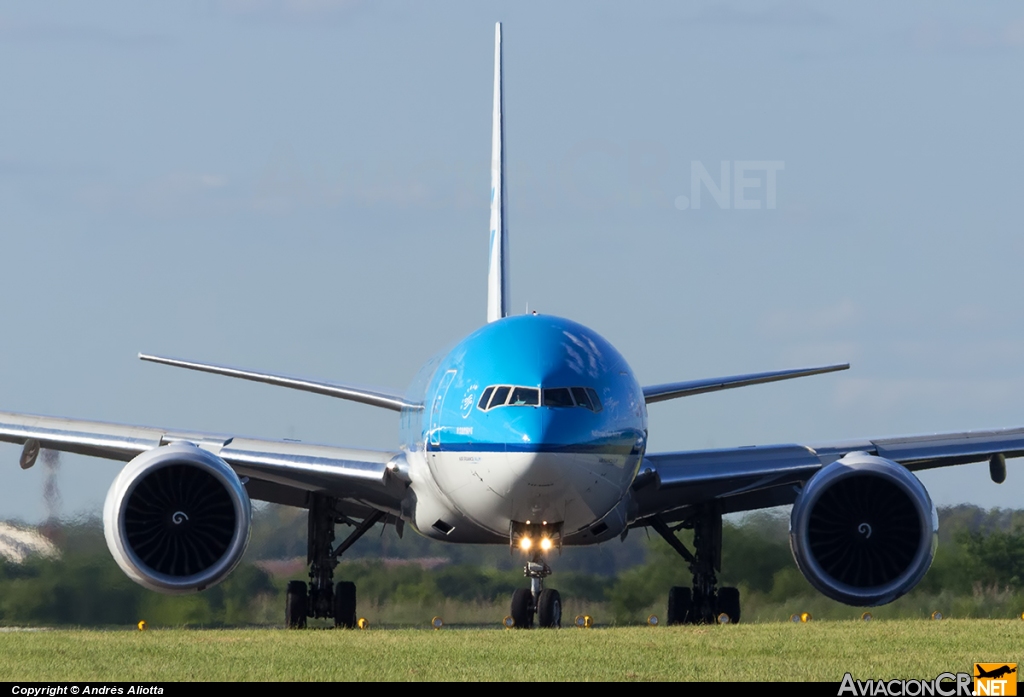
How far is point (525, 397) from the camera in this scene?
16.9m

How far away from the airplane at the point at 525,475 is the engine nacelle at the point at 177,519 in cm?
2

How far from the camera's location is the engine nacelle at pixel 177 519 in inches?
698

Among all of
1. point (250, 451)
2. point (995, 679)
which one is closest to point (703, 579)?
point (250, 451)

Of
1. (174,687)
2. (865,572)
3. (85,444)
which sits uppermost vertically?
(85,444)

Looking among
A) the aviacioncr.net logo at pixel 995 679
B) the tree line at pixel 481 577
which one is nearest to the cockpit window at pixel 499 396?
the aviacioncr.net logo at pixel 995 679

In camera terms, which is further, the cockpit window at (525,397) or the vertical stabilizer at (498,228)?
the vertical stabilizer at (498,228)

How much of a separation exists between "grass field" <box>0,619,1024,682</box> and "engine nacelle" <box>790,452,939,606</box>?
1852mm

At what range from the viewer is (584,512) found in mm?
17547

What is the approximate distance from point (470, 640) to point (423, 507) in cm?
479

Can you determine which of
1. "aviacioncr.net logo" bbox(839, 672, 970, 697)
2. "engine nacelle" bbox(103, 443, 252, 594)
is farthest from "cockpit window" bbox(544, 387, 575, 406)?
"aviacioncr.net logo" bbox(839, 672, 970, 697)

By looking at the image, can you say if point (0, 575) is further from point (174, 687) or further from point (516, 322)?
point (174, 687)

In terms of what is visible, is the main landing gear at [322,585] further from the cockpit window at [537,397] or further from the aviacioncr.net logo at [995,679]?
the aviacioncr.net logo at [995,679]

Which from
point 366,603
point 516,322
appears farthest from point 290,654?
point 366,603

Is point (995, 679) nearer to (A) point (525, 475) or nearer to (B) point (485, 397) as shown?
(A) point (525, 475)
